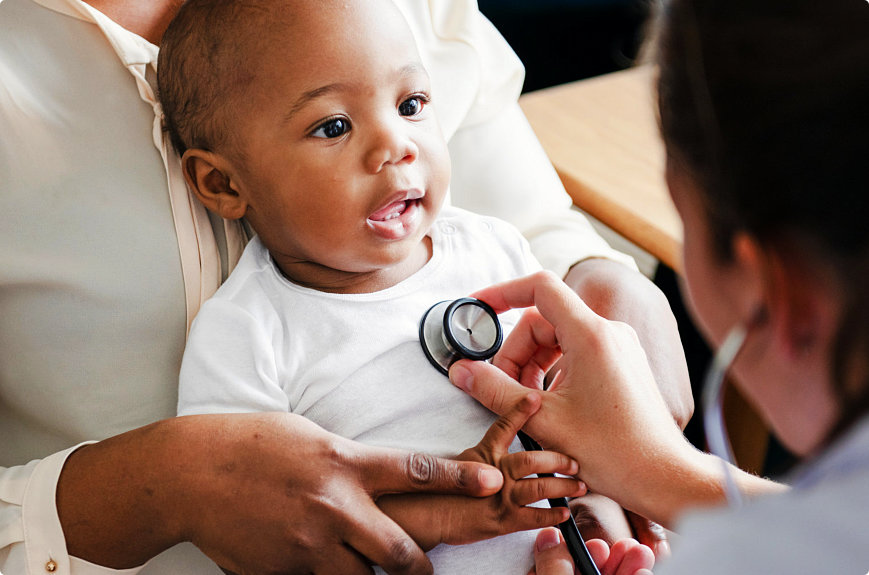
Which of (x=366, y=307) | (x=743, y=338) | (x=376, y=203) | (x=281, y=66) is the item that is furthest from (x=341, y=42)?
(x=743, y=338)

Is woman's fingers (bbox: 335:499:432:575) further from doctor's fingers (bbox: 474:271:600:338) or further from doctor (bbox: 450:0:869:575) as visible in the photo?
doctor (bbox: 450:0:869:575)

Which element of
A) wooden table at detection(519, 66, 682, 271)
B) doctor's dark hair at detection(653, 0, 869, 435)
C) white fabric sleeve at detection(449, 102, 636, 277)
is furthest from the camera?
wooden table at detection(519, 66, 682, 271)

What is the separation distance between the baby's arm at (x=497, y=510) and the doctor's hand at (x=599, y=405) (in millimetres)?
38

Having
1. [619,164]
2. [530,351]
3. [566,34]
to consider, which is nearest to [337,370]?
[530,351]

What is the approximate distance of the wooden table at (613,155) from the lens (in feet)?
4.92

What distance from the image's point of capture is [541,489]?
2.85 feet

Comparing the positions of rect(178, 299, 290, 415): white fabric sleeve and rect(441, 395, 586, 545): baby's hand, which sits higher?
rect(178, 299, 290, 415): white fabric sleeve

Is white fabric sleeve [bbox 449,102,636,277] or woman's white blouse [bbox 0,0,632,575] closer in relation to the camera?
woman's white blouse [bbox 0,0,632,575]

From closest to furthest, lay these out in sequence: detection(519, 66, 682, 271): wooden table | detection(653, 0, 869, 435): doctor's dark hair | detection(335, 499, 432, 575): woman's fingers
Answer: detection(653, 0, 869, 435): doctor's dark hair
detection(335, 499, 432, 575): woman's fingers
detection(519, 66, 682, 271): wooden table

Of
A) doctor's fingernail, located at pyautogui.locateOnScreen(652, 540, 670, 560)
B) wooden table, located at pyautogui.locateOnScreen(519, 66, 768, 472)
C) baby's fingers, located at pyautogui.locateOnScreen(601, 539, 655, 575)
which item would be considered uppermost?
baby's fingers, located at pyautogui.locateOnScreen(601, 539, 655, 575)

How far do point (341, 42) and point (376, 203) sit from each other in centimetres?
19

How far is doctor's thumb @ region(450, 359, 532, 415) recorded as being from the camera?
0.93 meters

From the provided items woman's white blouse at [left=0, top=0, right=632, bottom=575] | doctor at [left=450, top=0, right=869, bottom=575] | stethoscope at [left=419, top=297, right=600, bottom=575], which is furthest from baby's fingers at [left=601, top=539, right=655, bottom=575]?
woman's white blouse at [left=0, top=0, right=632, bottom=575]

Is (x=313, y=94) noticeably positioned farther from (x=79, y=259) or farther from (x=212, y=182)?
(x=79, y=259)
